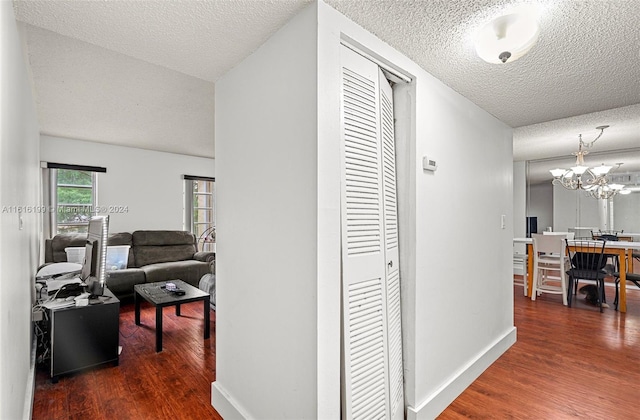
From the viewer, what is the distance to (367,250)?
1.58 meters

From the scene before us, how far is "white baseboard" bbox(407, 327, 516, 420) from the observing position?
1863 mm

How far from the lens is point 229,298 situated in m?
1.92

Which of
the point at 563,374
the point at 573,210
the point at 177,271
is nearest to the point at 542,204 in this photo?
the point at 573,210

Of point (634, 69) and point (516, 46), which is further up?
point (634, 69)

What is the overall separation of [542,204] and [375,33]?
7403mm

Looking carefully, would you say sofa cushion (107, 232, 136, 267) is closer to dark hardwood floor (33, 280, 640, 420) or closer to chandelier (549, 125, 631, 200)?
dark hardwood floor (33, 280, 640, 420)

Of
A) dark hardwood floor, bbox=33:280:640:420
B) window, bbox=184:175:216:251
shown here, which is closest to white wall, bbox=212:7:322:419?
dark hardwood floor, bbox=33:280:640:420

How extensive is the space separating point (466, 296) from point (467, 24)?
1.80 meters

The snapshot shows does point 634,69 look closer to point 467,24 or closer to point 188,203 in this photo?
point 467,24

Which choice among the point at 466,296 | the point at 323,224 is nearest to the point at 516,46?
the point at 323,224

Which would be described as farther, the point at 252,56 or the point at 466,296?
the point at 466,296

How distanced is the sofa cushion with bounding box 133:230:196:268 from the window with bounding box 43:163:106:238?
836mm

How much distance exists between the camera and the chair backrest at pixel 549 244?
4.44 m

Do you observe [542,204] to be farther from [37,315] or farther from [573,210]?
[37,315]
